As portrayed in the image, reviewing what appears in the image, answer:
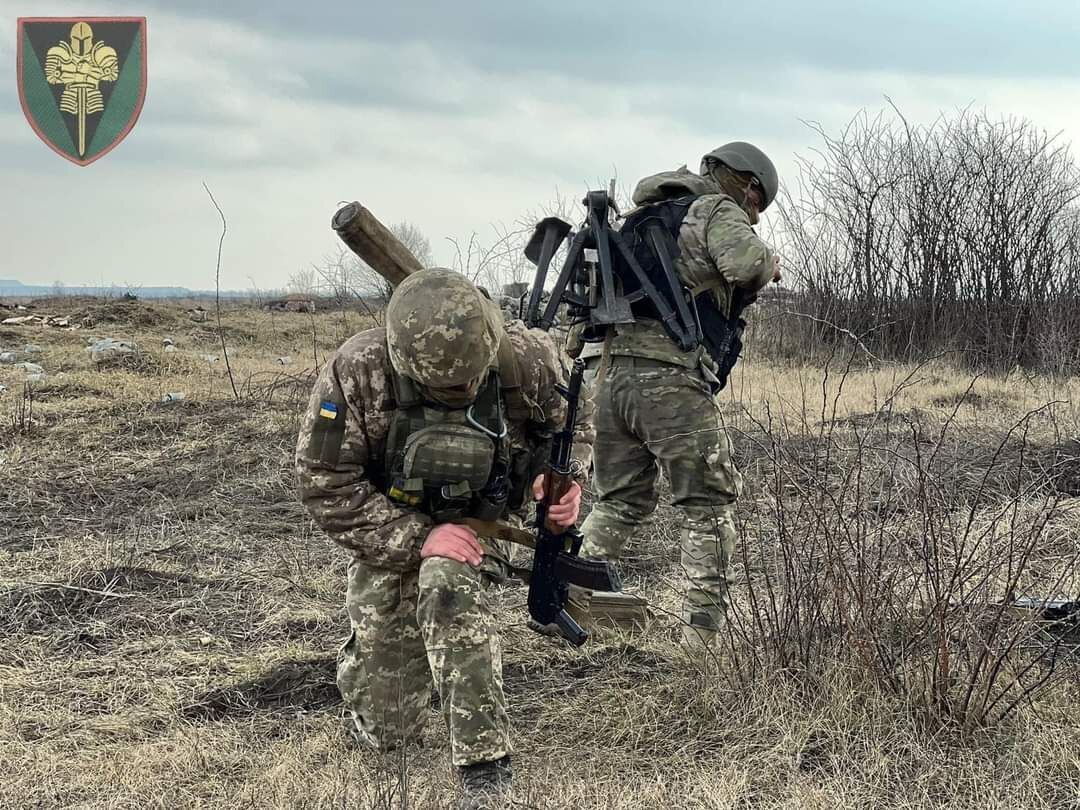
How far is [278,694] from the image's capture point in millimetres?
3357

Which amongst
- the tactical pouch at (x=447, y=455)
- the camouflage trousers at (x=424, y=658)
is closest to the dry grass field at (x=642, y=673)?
the camouflage trousers at (x=424, y=658)

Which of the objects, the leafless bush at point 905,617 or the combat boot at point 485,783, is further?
the leafless bush at point 905,617

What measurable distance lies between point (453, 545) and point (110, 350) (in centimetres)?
981

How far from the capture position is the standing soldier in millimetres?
2555

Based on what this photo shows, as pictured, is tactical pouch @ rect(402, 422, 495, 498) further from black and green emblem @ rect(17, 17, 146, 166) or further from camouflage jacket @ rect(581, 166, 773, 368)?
black and green emblem @ rect(17, 17, 146, 166)

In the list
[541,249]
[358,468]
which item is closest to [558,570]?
[358,468]

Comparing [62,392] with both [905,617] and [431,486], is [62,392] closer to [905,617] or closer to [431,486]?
[431,486]

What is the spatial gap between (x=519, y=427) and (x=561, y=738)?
3.01 ft

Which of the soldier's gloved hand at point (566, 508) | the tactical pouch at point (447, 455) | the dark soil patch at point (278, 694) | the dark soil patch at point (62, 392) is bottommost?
the dark soil patch at point (278, 694)

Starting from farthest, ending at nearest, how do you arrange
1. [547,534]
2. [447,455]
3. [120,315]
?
[120,315], [547,534], [447,455]

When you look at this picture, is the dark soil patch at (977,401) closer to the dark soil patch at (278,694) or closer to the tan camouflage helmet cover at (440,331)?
the dark soil patch at (278,694)

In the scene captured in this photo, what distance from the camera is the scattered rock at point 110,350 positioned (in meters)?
10.9

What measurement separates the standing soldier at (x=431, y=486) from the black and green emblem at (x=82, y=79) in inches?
269

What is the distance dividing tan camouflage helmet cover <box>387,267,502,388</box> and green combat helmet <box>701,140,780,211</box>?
1.56 meters
